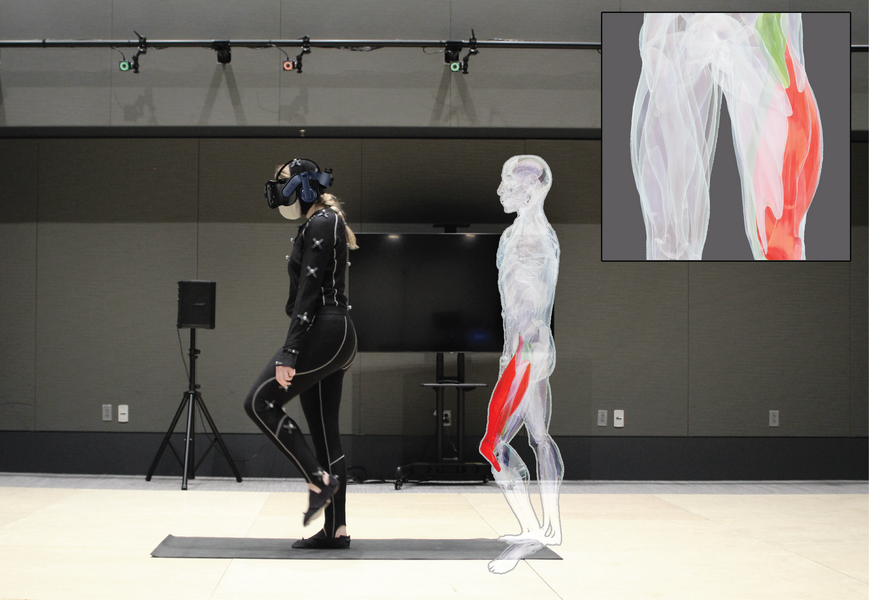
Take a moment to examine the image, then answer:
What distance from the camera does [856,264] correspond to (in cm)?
572

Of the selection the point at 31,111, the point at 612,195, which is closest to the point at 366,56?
the point at 612,195

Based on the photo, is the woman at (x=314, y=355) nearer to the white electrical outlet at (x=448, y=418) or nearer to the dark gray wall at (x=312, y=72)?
the dark gray wall at (x=312, y=72)

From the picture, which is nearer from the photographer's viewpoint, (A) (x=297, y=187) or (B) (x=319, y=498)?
(B) (x=319, y=498)

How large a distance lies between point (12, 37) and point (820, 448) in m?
6.45

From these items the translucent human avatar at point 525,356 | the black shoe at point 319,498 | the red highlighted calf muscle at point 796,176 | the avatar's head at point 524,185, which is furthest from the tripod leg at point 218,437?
the red highlighted calf muscle at point 796,176

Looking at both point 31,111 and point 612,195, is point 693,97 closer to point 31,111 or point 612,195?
point 612,195

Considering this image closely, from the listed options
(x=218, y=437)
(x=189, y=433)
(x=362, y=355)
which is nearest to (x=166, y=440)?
(x=189, y=433)

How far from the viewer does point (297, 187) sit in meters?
3.03

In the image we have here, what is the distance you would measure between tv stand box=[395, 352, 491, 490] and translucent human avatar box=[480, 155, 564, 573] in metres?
2.12

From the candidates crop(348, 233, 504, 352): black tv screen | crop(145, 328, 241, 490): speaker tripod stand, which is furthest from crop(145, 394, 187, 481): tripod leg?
crop(348, 233, 504, 352): black tv screen

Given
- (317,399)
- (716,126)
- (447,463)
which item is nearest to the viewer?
(317,399)

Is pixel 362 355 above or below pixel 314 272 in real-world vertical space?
below

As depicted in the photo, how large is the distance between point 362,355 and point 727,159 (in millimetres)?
2822

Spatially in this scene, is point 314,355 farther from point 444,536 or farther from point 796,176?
point 796,176
